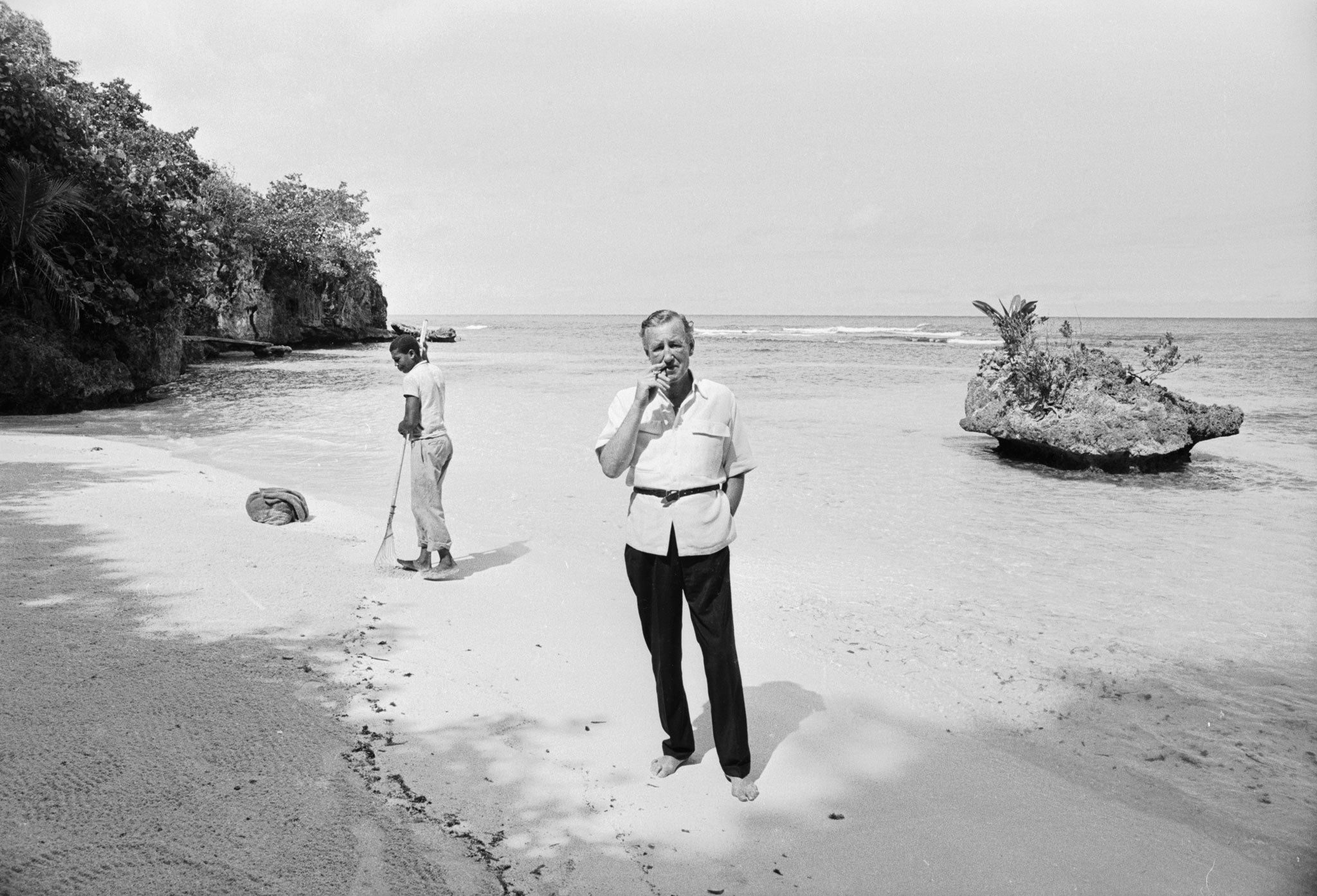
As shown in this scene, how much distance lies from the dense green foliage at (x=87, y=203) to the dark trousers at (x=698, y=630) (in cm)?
1746

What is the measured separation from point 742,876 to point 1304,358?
2094 inches

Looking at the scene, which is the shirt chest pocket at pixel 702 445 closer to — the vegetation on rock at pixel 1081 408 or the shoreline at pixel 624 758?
the shoreline at pixel 624 758

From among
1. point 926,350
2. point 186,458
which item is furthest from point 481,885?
point 926,350

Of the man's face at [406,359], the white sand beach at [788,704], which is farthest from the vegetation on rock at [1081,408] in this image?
the man's face at [406,359]

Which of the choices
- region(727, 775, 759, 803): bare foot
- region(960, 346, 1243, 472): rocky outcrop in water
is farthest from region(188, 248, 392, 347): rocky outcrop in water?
region(727, 775, 759, 803): bare foot

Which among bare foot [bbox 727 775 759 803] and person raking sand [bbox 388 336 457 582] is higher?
person raking sand [bbox 388 336 457 582]

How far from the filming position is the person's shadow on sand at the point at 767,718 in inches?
155

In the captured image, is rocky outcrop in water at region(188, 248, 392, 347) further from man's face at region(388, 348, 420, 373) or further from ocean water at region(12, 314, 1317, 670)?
man's face at region(388, 348, 420, 373)

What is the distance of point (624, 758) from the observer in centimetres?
381

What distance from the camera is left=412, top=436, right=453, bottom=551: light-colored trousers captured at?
6.39m

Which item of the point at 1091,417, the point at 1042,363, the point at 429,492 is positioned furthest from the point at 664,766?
the point at 1042,363

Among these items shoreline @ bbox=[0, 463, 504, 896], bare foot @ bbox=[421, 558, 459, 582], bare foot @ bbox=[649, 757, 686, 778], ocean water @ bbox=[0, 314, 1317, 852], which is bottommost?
ocean water @ bbox=[0, 314, 1317, 852]

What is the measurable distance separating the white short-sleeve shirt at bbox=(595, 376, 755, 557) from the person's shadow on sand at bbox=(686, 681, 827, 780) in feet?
3.51

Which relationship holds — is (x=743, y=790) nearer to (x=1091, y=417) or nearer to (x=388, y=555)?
(x=388, y=555)
